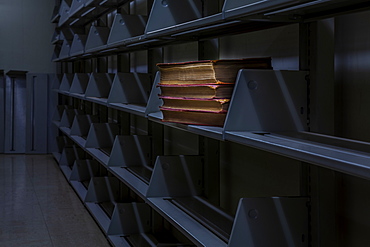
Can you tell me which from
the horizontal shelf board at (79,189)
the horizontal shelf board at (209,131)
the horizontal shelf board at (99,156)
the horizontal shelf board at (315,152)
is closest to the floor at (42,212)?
the horizontal shelf board at (79,189)

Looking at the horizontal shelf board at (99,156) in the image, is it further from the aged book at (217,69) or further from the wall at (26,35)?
the wall at (26,35)

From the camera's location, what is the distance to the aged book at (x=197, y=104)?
2.10 meters

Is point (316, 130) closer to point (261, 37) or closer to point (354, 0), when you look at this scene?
point (354, 0)

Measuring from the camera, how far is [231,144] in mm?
2977

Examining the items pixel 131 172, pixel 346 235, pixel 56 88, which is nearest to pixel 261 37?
pixel 346 235

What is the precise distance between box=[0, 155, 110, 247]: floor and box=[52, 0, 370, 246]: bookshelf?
17cm

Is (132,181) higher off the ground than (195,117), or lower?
lower

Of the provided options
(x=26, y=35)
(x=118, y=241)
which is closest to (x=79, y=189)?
(x=118, y=241)

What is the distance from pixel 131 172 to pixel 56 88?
14.2ft

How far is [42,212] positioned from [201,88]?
3.19m

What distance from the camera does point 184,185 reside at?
10.0 ft

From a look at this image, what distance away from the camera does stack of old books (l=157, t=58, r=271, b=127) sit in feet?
6.93

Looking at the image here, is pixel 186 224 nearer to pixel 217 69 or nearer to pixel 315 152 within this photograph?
pixel 217 69

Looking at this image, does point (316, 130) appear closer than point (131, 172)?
Yes
